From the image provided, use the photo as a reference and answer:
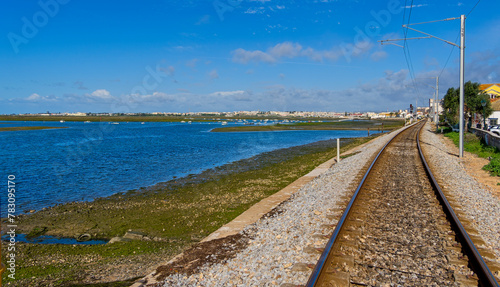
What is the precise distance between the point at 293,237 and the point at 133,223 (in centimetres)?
681

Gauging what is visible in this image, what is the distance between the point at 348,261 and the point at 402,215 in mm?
3405

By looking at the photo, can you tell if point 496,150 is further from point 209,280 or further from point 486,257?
point 209,280

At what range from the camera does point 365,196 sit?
34.8 ft

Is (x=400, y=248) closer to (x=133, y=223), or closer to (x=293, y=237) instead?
(x=293, y=237)

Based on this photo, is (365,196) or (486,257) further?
(365,196)

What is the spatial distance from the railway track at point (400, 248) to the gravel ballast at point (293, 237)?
0.42 metres

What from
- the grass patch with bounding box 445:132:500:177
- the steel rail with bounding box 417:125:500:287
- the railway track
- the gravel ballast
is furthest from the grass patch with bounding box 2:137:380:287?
the grass patch with bounding box 445:132:500:177

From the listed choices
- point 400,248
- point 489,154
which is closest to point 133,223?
point 400,248

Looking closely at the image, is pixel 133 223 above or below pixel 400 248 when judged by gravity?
below

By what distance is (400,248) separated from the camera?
20.8 feet

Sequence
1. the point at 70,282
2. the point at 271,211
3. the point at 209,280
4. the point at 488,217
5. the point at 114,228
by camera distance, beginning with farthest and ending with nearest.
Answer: the point at 114,228 < the point at 271,211 < the point at 488,217 < the point at 70,282 < the point at 209,280

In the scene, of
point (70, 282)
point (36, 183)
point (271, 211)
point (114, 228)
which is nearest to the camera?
point (70, 282)

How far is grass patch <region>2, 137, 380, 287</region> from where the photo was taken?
312 inches

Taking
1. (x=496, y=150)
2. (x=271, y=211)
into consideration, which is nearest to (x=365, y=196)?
(x=271, y=211)
